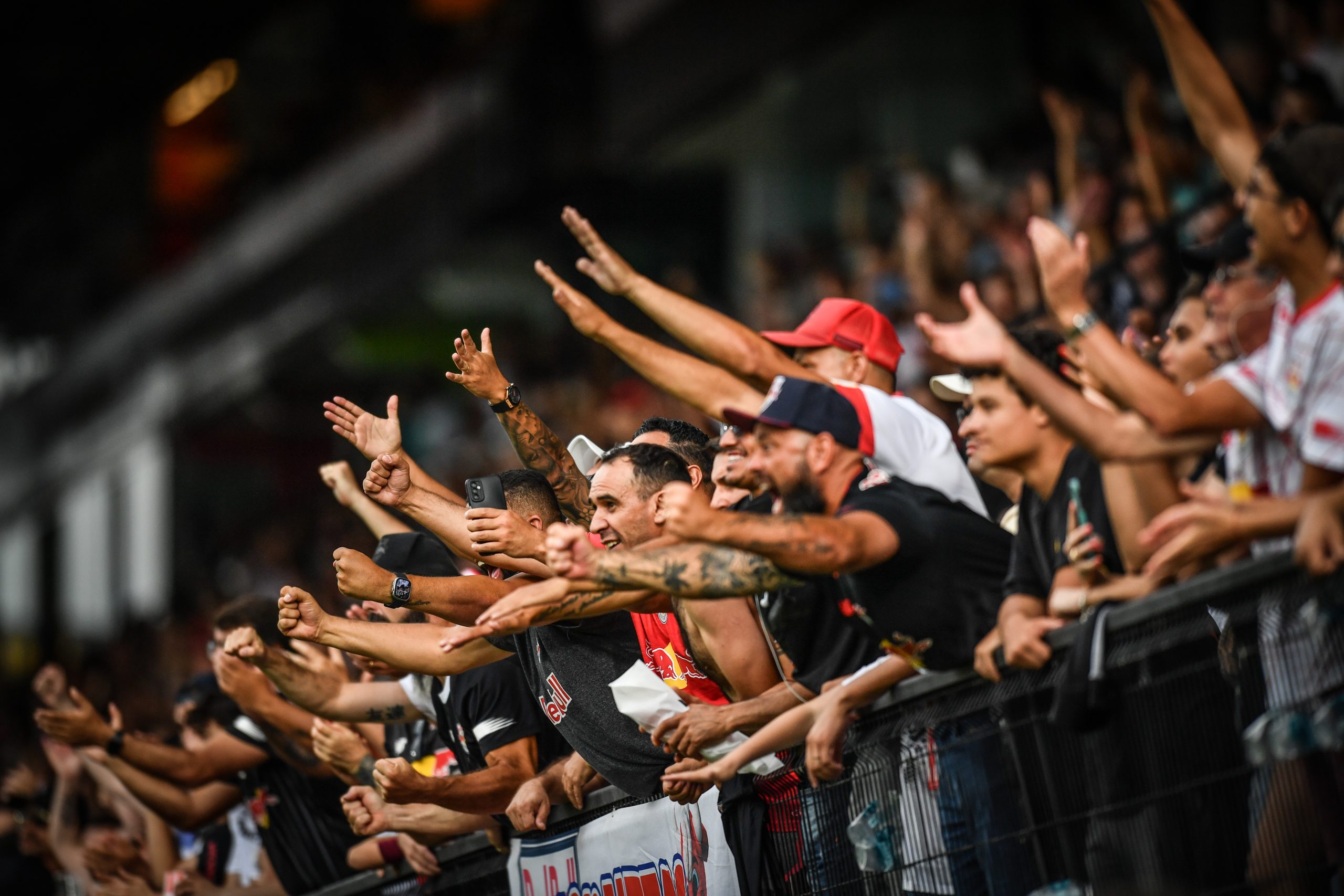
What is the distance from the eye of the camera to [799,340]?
5.18 meters

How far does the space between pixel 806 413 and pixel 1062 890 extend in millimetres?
1278

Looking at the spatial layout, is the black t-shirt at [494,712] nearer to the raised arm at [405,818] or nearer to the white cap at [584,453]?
the raised arm at [405,818]

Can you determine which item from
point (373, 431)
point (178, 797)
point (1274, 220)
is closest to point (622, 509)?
point (373, 431)

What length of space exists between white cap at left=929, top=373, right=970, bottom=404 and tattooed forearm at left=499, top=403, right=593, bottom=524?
131 centimetres

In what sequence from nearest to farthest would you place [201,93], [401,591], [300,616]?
[401,591] → [300,616] → [201,93]

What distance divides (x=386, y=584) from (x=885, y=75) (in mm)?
11414

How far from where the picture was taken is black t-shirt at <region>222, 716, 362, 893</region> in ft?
22.7

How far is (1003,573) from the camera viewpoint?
426 centimetres

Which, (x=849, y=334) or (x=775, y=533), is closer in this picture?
(x=775, y=533)

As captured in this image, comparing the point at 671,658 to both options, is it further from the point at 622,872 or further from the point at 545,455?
the point at 545,455

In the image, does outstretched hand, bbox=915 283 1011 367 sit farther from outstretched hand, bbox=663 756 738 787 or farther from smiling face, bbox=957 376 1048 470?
outstretched hand, bbox=663 756 738 787

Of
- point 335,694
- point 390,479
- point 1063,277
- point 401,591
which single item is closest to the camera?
point 1063,277

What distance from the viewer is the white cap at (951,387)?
4.97 m

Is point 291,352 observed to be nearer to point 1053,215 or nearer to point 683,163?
point 683,163
